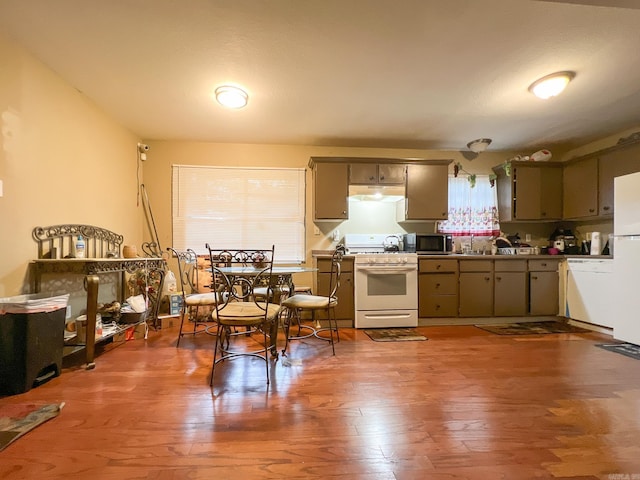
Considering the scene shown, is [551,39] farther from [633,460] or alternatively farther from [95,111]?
[95,111]

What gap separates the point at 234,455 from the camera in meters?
1.34

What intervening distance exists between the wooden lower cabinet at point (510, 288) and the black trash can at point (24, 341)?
4338 millimetres

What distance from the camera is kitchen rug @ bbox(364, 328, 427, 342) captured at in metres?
3.13

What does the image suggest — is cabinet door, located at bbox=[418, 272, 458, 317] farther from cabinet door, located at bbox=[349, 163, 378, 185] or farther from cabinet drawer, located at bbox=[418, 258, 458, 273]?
cabinet door, located at bbox=[349, 163, 378, 185]

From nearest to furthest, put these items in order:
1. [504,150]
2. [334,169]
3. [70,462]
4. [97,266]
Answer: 1. [70,462]
2. [97,266]
3. [334,169]
4. [504,150]

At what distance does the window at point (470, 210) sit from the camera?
4352 mm

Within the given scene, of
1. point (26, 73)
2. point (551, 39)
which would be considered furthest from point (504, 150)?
point (26, 73)

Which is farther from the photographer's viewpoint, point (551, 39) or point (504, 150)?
point (504, 150)

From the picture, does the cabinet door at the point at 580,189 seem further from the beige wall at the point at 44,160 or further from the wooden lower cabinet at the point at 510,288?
the beige wall at the point at 44,160

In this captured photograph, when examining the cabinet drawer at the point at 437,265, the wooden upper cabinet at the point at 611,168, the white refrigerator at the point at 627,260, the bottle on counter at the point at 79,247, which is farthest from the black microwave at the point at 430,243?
the bottle on counter at the point at 79,247

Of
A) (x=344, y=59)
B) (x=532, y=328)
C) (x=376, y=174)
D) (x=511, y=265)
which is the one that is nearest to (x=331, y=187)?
(x=376, y=174)

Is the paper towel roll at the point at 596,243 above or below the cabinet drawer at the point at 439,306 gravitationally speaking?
above

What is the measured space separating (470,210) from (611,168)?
1.54 meters

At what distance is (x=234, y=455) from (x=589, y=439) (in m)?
1.67
